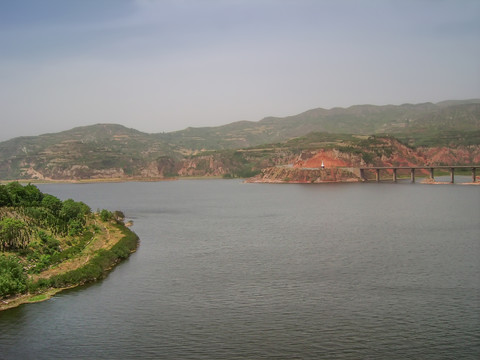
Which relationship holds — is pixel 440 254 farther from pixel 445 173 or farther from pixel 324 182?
pixel 445 173

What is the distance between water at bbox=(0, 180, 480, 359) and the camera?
1101 inches

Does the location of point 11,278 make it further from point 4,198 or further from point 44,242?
point 4,198

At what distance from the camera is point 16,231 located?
4584 centimetres

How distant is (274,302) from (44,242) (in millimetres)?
23759

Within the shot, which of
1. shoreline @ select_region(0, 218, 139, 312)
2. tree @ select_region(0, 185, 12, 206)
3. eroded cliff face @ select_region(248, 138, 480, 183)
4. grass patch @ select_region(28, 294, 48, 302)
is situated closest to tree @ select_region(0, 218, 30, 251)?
shoreline @ select_region(0, 218, 139, 312)

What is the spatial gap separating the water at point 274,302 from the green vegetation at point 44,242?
1.94 meters

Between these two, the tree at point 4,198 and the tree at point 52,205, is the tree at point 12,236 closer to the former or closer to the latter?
the tree at point 4,198

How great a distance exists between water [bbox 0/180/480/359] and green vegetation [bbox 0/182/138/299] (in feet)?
6.35

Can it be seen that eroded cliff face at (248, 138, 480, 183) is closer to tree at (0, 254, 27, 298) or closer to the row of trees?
the row of trees

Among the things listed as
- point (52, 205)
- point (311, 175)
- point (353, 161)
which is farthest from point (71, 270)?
point (353, 161)

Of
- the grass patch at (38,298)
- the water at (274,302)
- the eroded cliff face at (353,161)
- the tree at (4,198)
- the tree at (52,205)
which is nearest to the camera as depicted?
the water at (274,302)

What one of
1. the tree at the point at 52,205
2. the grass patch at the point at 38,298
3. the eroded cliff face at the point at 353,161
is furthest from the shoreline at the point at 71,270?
the eroded cliff face at the point at 353,161

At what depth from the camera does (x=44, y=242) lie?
47469mm

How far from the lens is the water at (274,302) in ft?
91.7
